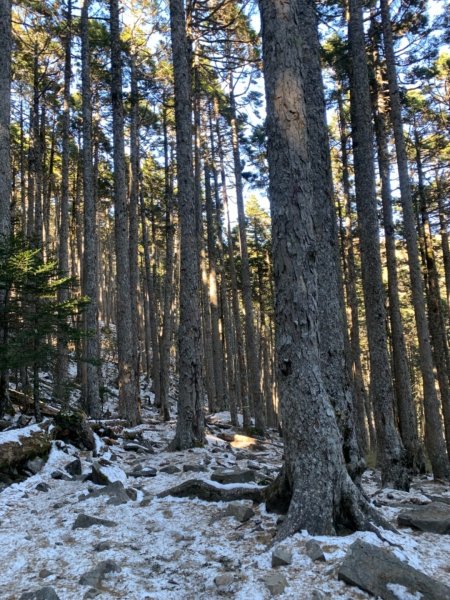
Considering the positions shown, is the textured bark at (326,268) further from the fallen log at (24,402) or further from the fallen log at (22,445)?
the fallen log at (24,402)

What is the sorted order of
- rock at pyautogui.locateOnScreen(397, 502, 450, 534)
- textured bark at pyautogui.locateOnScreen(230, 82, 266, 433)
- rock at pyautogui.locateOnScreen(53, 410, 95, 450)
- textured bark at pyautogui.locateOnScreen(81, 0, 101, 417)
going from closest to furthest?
rock at pyautogui.locateOnScreen(397, 502, 450, 534) → rock at pyautogui.locateOnScreen(53, 410, 95, 450) → textured bark at pyautogui.locateOnScreen(81, 0, 101, 417) → textured bark at pyautogui.locateOnScreen(230, 82, 266, 433)

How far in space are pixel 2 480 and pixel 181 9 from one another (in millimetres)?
10105

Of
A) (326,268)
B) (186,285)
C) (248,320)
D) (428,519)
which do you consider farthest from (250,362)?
(428,519)

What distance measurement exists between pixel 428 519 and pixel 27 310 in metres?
7.35

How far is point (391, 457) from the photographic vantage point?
7809 mm

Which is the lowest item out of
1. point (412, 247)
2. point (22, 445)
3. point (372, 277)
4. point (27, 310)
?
point (22, 445)

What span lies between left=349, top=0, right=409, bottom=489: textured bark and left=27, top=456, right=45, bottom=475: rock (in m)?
5.81

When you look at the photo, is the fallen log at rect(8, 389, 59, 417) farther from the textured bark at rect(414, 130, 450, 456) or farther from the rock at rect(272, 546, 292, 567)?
the textured bark at rect(414, 130, 450, 456)

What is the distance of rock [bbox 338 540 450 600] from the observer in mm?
3135

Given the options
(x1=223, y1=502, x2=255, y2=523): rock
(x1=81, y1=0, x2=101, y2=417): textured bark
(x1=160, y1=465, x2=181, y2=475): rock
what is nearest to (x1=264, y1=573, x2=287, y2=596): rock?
(x1=223, y1=502, x2=255, y2=523): rock

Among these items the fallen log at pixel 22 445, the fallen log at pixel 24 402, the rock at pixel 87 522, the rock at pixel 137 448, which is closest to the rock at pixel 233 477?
the rock at pixel 87 522

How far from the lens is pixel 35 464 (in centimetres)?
689

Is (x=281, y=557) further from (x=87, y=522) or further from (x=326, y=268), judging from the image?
(x=326, y=268)

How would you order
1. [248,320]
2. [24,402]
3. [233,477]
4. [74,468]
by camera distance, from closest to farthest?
[233,477] → [74,468] → [24,402] → [248,320]
